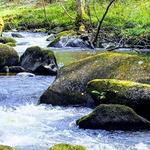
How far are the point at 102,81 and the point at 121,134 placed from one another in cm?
185

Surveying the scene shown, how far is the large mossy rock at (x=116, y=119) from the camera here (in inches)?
371

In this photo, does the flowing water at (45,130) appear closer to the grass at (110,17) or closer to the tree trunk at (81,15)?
the grass at (110,17)

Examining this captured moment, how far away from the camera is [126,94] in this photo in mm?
10273

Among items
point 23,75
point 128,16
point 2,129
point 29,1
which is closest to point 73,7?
point 128,16

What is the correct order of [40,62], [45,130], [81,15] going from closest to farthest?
[45,130], [40,62], [81,15]

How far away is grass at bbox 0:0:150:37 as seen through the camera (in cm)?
2716

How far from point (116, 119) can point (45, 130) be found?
1445 millimetres

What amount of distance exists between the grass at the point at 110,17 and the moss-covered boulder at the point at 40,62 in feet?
13.1

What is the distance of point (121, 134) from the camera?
930cm

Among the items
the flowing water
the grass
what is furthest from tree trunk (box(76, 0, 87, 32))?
the flowing water

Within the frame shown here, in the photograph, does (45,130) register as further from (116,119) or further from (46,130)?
(116,119)

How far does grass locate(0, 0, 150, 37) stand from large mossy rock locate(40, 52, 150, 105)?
22.5 ft

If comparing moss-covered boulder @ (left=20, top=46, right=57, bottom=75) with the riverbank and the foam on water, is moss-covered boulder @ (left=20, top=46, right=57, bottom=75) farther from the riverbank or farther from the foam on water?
the riverbank

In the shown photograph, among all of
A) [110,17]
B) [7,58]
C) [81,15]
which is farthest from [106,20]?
[7,58]
